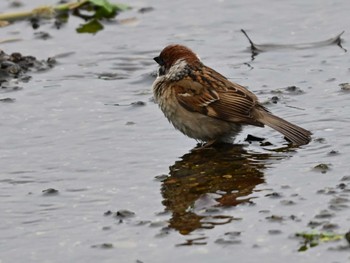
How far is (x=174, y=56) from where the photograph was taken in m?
9.35

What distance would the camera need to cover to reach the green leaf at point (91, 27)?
12.6 m

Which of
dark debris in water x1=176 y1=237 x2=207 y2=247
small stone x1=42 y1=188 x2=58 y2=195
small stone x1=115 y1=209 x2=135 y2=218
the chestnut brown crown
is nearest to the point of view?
dark debris in water x1=176 y1=237 x2=207 y2=247

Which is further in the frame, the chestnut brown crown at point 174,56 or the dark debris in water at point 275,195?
the chestnut brown crown at point 174,56

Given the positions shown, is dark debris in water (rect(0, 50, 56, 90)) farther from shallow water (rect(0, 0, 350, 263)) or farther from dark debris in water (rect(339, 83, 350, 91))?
dark debris in water (rect(339, 83, 350, 91))

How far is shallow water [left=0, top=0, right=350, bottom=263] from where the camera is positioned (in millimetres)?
6719

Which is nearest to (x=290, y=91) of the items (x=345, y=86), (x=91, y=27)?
(x=345, y=86)

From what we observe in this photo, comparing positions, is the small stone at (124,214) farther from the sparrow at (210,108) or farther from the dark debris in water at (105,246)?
the sparrow at (210,108)

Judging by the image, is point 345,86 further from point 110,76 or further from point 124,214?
point 124,214

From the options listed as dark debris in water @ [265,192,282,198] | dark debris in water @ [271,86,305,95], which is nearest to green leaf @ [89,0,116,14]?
dark debris in water @ [271,86,305,95]

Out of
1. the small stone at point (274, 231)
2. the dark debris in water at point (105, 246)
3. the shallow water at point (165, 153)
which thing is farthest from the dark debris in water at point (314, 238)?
the dark debris in water at point (105, 246)

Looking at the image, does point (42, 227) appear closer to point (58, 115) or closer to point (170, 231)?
point (170, 231)

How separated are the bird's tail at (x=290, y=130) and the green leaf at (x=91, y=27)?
14.7 feet

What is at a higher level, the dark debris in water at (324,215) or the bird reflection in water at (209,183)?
the dark debris in water at (324,215)

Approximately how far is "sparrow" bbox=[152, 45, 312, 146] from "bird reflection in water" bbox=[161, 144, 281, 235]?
0.21m
